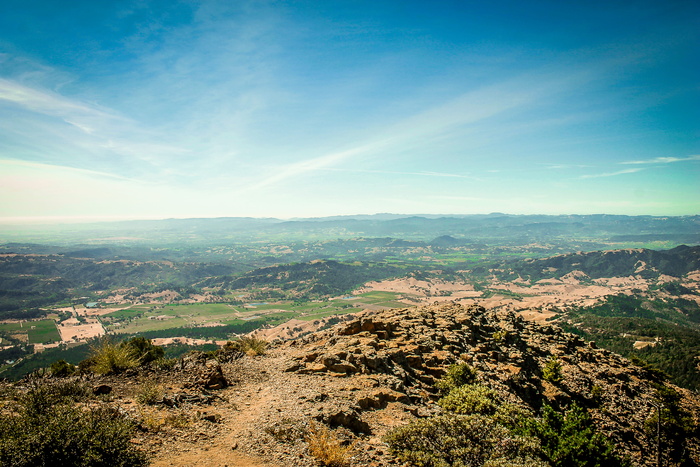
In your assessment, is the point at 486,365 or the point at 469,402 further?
the point at 486,365

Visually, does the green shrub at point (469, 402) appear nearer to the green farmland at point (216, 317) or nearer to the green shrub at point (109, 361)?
the green shrub at point (109, 361)

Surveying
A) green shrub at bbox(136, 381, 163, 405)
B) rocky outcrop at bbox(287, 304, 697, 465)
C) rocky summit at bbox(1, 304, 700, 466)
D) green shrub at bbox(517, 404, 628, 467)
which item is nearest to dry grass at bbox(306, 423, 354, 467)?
rocky summit at bbox(1, 304, 700, 466)

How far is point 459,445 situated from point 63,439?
14527mm

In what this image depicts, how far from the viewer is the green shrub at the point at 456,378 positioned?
889 inches

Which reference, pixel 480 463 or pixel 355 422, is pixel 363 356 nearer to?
pixel 355 422

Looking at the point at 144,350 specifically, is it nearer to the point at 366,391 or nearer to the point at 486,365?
the point at 366,391

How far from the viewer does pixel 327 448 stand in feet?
42.0

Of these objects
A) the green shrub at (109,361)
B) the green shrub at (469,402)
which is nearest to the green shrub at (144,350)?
the green shrub at (109,361)

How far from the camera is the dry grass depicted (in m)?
12.2

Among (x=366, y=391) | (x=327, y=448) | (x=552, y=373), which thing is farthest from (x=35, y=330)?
(x=552, y=373)

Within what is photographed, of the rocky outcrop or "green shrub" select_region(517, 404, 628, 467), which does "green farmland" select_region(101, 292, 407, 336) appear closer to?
the rocky outcrop

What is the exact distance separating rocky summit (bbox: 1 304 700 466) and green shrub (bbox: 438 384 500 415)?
62cm

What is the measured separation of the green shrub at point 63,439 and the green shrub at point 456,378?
18.8 meters

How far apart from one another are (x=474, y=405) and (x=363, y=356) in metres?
8.25
